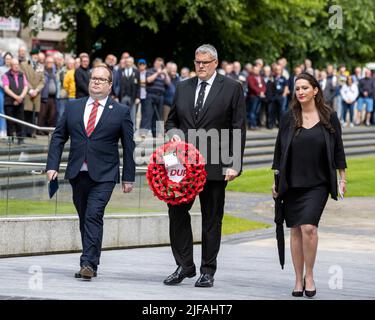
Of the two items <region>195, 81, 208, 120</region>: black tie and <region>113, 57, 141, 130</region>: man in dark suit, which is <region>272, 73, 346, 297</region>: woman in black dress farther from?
<region>113, 57, 141, 130</region>: man in dark suit

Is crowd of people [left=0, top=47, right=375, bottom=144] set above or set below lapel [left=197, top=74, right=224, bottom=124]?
below

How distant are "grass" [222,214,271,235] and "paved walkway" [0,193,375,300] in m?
0.35

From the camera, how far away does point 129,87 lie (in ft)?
89.8

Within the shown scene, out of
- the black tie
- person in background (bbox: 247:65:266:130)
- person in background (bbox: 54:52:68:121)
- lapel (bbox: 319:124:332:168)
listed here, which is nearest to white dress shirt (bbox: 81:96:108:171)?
the black tie

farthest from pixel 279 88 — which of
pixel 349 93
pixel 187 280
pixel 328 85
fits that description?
pixel 187 280

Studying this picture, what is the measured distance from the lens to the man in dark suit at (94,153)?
36.1ft

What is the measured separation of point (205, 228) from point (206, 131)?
888 mm

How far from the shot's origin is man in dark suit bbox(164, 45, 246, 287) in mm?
10703

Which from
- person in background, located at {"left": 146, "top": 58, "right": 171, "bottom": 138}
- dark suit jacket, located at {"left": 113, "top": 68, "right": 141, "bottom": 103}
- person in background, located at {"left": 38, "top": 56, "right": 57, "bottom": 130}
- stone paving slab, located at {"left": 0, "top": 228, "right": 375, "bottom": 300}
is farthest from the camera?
person in background, located at {"left": 146, "top": 58, "right": 171, "bottom": 138}

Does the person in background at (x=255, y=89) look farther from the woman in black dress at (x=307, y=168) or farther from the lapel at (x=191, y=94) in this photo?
the woman in black dress at (x=307, y=168)

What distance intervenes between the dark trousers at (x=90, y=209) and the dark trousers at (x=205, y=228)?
65cm

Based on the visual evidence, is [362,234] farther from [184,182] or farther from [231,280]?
[184,182]

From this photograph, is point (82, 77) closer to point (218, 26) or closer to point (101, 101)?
point (218, 26)
